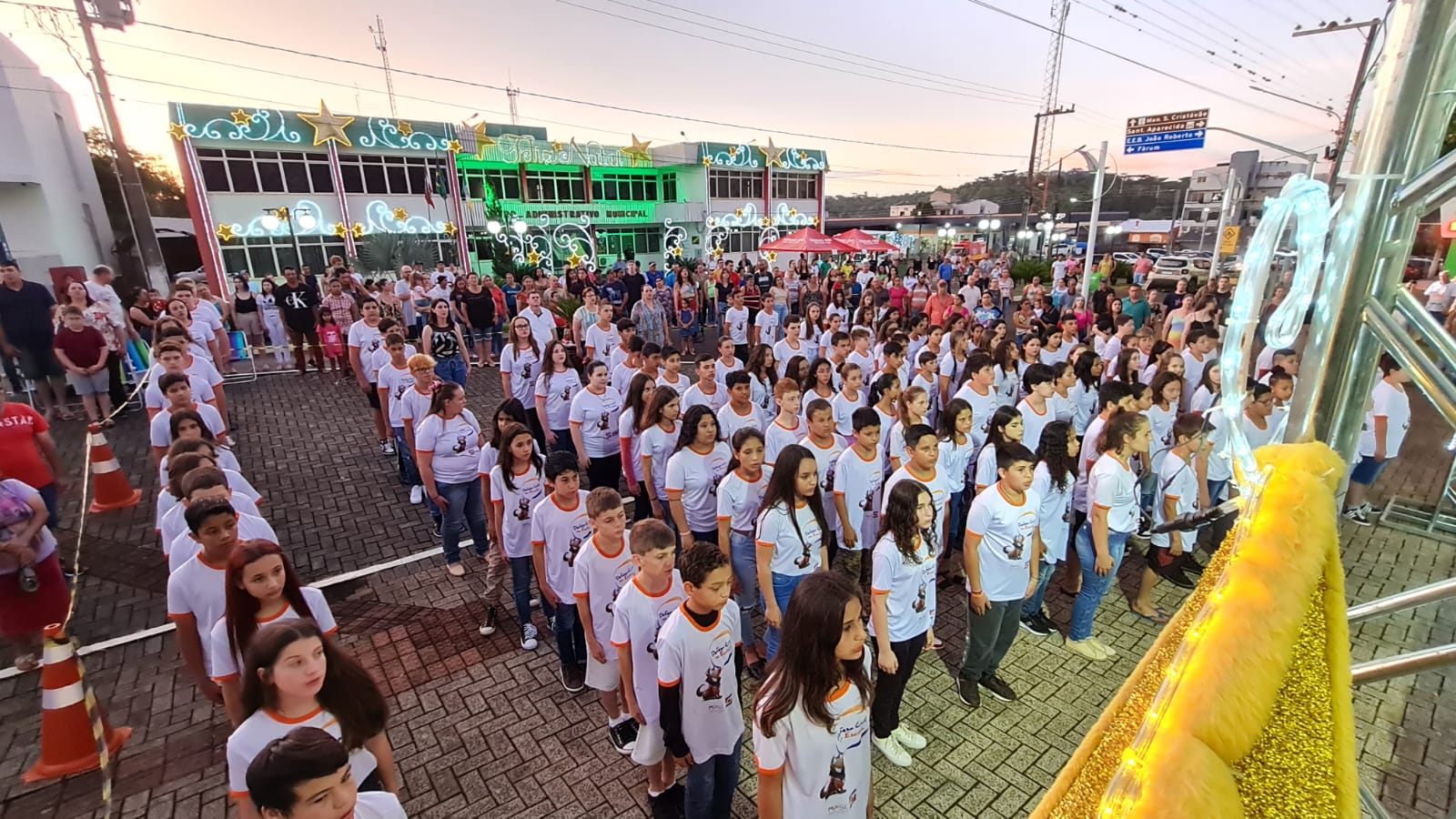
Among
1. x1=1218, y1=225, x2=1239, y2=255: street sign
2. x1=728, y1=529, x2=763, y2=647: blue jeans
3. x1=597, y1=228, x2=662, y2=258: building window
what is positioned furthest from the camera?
x1=597, y1=228, x2=662, y2=258: building window

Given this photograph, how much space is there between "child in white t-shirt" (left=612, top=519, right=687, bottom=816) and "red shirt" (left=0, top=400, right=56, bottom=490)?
18.4 ft

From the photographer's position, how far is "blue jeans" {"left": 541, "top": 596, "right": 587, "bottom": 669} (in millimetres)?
4348

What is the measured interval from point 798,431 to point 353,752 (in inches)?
154

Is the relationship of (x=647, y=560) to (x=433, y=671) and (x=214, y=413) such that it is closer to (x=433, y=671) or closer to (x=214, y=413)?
(x=433, y=671)

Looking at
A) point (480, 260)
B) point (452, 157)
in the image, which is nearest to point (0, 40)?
point (452, 157)

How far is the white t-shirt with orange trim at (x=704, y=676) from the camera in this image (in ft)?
9.67

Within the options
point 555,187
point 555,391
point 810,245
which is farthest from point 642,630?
point 555,187

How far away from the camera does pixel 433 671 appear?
15.6 feet

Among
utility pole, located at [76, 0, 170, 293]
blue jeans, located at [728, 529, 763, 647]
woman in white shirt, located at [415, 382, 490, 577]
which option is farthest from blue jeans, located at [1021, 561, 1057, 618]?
utility pole, located at [76, 0, 170, 293]

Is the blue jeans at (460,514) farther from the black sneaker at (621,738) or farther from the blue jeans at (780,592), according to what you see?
the blue jeans at (780,592)

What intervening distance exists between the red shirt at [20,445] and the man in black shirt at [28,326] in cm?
528

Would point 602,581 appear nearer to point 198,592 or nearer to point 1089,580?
point 198,592

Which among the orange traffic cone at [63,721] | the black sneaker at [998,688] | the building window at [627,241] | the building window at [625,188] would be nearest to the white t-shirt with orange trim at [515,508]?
the orange traffic cone at [63,721]

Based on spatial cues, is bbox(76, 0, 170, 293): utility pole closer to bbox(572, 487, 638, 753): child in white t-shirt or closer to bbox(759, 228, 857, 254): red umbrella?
bbox(759, 228, 857, 254): red umbrella
